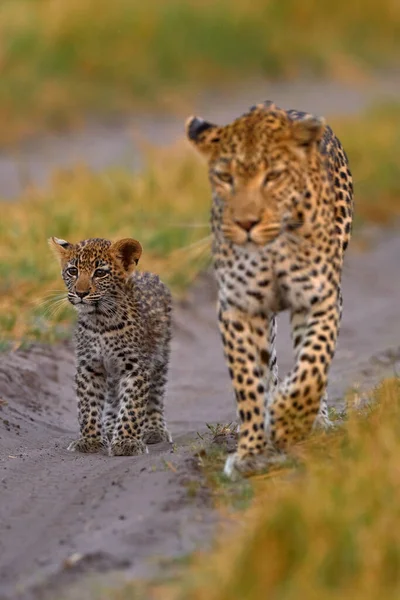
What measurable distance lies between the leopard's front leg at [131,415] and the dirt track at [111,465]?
25 cm

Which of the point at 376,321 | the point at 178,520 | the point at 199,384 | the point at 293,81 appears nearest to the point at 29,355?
the point at 199,384

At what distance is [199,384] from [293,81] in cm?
1602

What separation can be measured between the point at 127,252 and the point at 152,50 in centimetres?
1669

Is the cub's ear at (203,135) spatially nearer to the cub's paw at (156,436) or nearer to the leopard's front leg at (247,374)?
the leopard's front leg at (247,374)

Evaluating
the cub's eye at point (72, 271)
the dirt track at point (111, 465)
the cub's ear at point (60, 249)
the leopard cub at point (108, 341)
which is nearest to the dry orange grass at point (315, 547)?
the dirt track at point (111, 465)

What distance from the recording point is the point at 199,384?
35.6 ft

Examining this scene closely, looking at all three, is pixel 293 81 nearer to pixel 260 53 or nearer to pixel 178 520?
pixel 260 53

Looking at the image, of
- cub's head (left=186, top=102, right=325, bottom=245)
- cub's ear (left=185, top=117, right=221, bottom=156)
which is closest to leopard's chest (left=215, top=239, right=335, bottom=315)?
cub's head (left=186, top=102, right=325, bottom=245)

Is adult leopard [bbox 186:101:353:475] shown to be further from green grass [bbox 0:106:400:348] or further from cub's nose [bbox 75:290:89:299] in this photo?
green grass [bbox 0:106:400:348]

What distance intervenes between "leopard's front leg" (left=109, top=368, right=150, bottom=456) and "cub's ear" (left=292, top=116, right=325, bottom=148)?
88.2 inches

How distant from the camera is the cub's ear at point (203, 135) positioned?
6.67m

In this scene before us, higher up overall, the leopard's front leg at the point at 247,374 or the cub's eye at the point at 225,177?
the cub's eye at the point at 225,177

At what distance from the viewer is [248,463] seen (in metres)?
6.69

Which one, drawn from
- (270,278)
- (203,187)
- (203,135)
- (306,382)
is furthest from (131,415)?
(203,187)
